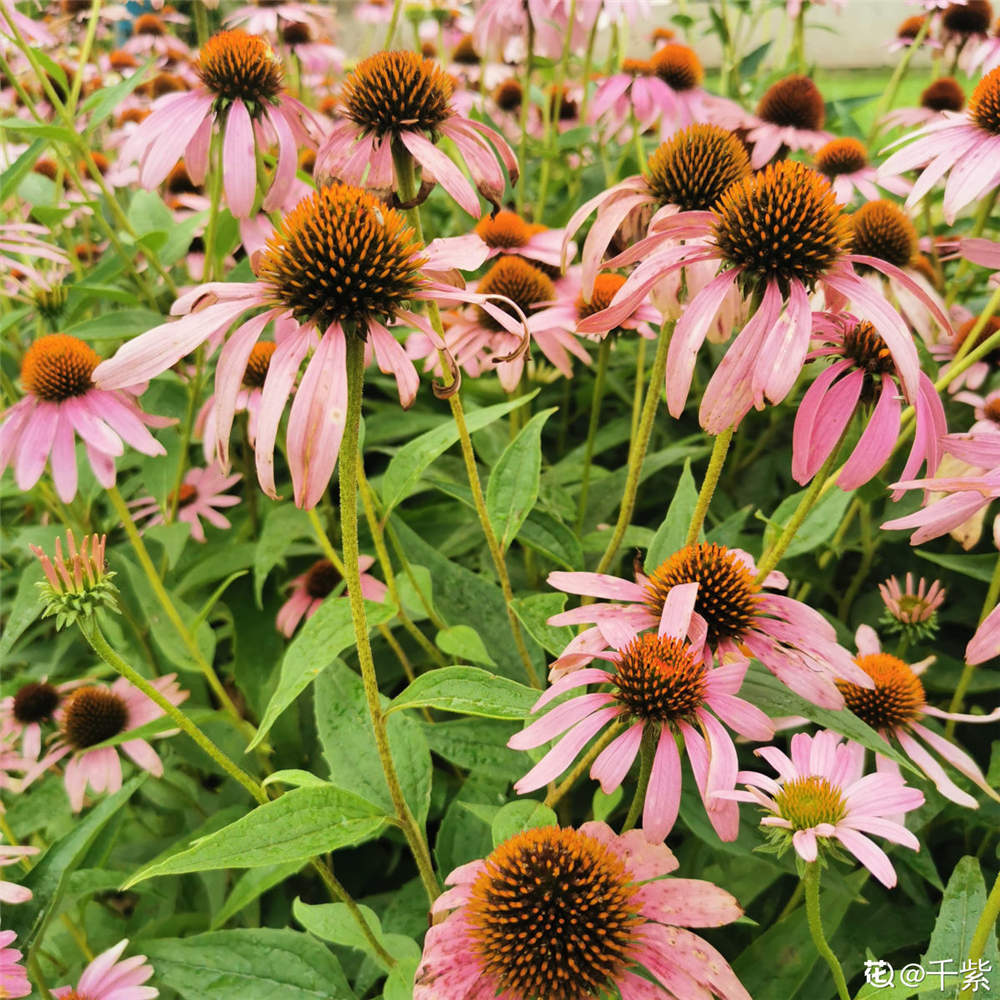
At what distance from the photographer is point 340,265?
1.85 ft

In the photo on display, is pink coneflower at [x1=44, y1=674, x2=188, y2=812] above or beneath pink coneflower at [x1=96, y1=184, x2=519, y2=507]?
beneath

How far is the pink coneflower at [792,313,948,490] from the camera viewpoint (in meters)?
0.61

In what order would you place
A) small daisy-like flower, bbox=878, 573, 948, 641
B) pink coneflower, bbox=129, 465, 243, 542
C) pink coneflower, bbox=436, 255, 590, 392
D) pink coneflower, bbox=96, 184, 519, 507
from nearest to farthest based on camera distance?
pink coneflower, bbox=96, 184, 519, 507 → small daisy-like flower, bbox=878, 573, 948, 641 → pink coneflower, bbox=436, 255, 590, 392 → pink coneflower, bbox=129, 465, 243, 542

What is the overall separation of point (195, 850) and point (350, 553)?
0.21 metres

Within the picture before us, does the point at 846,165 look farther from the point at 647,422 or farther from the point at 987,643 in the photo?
the point at 987,643

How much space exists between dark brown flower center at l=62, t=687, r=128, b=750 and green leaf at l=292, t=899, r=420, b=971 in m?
0.47

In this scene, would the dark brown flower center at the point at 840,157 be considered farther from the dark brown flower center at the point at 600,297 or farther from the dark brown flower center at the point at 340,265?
the dark brown flower center at the point at 340,265

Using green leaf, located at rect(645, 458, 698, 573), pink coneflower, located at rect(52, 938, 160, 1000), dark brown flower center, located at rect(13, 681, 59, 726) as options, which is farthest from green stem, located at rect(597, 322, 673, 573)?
dark brown flower center, located at rect(13, 681, 59, 726)

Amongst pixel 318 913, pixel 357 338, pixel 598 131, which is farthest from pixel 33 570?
pixel 598 131

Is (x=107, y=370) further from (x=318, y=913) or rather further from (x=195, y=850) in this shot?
(x=318, y=913)

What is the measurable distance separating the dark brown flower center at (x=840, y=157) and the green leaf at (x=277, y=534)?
3.50ft

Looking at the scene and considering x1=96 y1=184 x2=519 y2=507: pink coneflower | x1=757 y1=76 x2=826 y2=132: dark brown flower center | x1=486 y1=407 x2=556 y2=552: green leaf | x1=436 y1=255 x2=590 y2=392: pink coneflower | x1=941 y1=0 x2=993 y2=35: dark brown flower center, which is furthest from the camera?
x1=941 y1=0 x2=993 y2=35: dark brown flower center

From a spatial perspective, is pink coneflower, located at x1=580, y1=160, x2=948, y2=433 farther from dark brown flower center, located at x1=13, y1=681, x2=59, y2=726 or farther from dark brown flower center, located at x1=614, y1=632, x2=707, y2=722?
dark brown flower center, located at x1=13, y1=681, x2=59, y2=726

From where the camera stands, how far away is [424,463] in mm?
782
